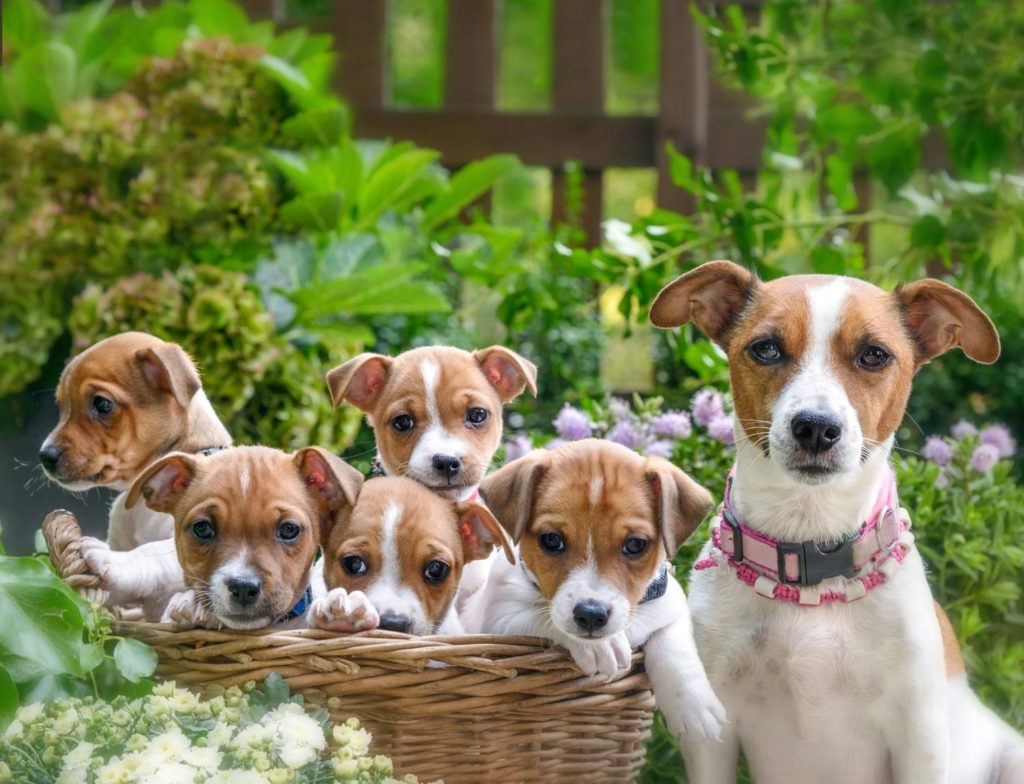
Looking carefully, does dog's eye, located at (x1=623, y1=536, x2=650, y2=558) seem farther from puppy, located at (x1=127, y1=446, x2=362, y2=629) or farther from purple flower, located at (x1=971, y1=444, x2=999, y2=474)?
purple flower, located at (x1=971, y1=444, x2=999, y2=474)

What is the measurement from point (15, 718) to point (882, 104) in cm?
239

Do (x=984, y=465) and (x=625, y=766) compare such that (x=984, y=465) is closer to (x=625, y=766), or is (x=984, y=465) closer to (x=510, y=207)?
(x=625, y=766)

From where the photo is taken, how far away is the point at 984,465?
2.69 meters

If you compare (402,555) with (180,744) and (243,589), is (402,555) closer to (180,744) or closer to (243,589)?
(243,589)

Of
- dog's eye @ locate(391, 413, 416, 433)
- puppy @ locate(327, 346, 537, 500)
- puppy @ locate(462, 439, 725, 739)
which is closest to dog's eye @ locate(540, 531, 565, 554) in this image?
Result: puppy @ locate(462, 439, 725, 739)

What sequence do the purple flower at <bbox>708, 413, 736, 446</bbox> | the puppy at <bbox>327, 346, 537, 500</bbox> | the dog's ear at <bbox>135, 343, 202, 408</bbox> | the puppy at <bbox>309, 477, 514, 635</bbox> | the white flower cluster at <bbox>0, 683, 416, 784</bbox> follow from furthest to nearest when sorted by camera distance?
the purple flower at <bbox>708, 413, 736, 446</bbox>
the puppy at <bbox>327, 346, 537, 500</bbox>
the dog's ear at <bbox>135, 343, 202, 408</bbox>
the puppy at <bbox>309, 477, 514, 635</bbox>
the white flower cluster at <bbox>0, 683, 416, 784</bbox>

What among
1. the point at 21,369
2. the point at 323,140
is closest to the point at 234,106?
the point at 323,140

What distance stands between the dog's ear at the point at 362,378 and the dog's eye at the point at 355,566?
12.8 inches

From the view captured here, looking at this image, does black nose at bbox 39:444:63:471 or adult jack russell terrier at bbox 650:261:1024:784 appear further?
black nose at bbox 39:444:63:471

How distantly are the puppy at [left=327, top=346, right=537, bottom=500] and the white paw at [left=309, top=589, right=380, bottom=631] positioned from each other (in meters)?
0.34

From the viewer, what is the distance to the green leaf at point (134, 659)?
178 centimetres

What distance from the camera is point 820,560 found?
1.77 meters

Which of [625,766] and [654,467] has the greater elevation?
[654,467]

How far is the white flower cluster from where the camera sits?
157 centimetres
